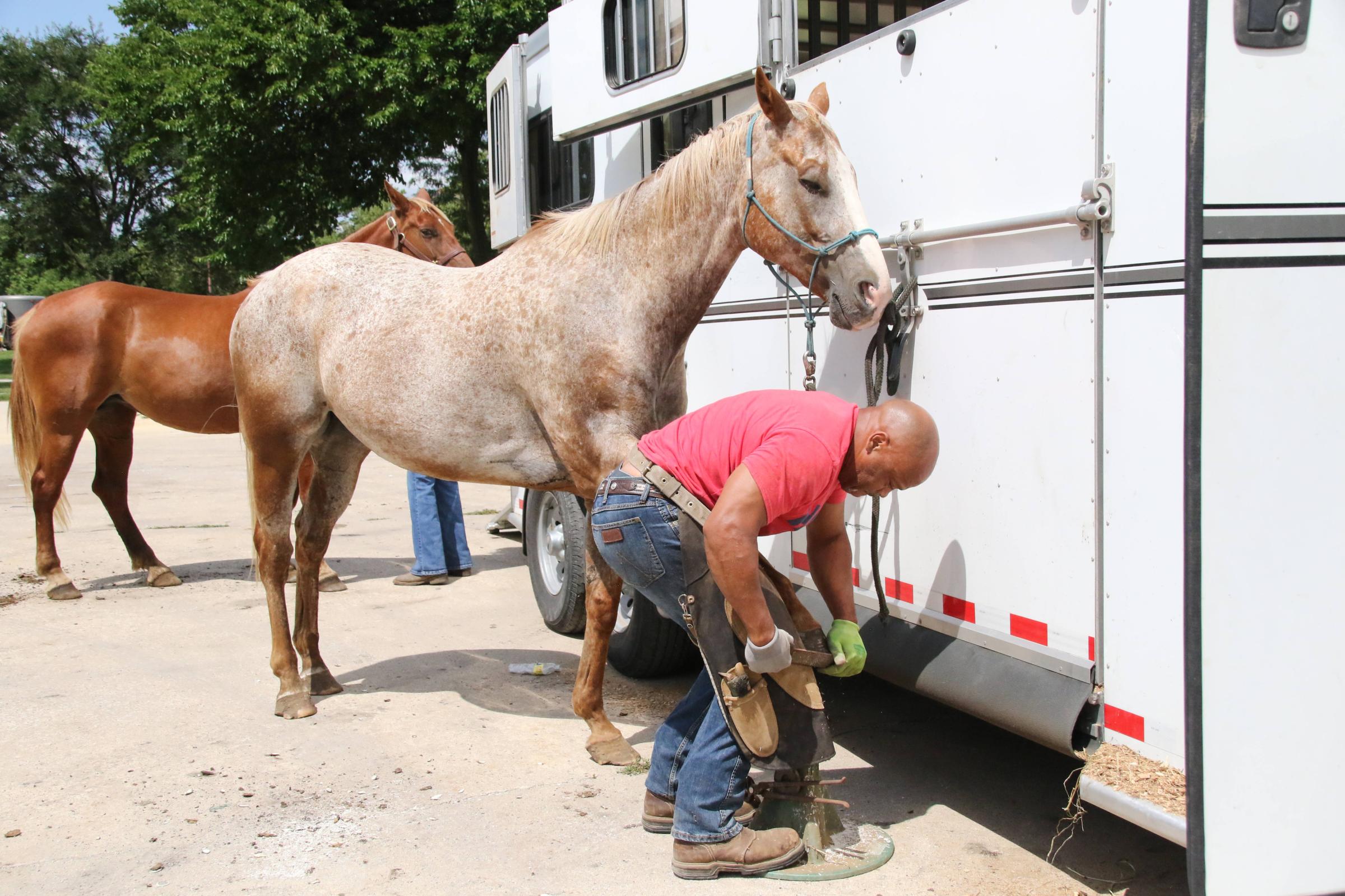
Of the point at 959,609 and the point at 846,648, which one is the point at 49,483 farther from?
the point at 959,609

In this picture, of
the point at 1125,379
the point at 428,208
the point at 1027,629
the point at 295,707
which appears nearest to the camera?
the point at 1125,379

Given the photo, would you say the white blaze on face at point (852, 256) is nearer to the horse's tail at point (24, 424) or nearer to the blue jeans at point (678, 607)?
the blue jeans at point (678, 607)

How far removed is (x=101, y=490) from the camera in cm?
759

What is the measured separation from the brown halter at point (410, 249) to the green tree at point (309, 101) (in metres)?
12.1

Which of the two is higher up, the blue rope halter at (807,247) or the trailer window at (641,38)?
the trailer window at (641,38)

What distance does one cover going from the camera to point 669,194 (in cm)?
377

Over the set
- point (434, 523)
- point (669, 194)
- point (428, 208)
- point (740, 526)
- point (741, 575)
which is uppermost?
point (428, 208)

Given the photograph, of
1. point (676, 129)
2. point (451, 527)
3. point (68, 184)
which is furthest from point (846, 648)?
point (68, 184)

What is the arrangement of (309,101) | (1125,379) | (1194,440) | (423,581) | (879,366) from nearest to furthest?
(1194,440) < (1125,379) < (879,366) < (423,581) < (309,101)

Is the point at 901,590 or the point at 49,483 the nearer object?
the point at 901,590

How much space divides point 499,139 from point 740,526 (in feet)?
16.3

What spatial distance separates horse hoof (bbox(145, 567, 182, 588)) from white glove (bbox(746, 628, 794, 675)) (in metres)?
5.49

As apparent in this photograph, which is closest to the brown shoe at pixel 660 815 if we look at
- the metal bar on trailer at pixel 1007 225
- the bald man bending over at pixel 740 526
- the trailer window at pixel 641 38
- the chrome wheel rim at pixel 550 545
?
the bald man bending over at pixel 740 526

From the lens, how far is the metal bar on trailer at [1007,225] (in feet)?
8.69
